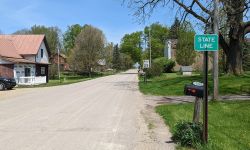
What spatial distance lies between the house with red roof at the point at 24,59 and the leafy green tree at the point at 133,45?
84.1 m

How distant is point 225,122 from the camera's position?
1180 cm

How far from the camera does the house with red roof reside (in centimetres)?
4372

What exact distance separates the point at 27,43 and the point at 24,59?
14.5ft

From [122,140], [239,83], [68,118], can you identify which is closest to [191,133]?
[122,140]

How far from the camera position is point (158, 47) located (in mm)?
118750

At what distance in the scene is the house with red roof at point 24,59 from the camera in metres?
43.7

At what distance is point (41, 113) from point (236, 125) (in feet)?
24.4

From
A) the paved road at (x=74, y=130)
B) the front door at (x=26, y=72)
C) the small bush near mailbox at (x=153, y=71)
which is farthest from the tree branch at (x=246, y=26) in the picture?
the front door at (x=26, y=72)

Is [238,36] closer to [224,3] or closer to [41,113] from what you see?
[224,3]

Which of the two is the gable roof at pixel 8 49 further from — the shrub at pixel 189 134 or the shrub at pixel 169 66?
the shrub at pixel 189 134

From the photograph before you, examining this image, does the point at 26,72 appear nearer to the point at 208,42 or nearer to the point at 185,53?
the point at 185,53

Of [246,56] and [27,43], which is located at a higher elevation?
[27,43]

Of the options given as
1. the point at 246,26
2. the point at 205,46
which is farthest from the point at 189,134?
the point at 246,26

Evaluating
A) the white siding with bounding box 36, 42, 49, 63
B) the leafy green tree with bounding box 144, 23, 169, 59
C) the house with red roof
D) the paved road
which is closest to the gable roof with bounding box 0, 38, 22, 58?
the house with red roof
